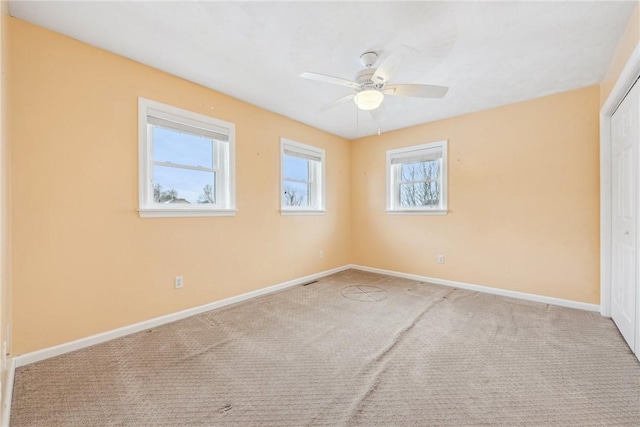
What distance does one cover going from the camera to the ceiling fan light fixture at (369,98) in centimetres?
222

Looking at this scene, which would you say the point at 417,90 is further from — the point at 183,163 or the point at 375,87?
the point at 183,163

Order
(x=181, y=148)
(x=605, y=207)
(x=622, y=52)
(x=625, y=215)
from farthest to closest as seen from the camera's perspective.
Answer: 1. (x=181, y=148)
2. (x=605, y=207)
3. (x=625, y=215)
4. (x=622, y=52)

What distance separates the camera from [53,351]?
2088mm

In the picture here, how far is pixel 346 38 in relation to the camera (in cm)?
212

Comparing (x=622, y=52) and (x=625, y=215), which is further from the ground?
(x=622, y=52)

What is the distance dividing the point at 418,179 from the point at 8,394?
465cm

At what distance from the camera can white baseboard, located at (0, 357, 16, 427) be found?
4.66 ft

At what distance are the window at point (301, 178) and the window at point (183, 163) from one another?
0.90 meters

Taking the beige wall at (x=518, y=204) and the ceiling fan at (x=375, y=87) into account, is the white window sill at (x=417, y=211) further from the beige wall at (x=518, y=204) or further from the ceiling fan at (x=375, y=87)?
the ceiling fan at (x=375, y=87)

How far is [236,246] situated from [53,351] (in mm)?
1720

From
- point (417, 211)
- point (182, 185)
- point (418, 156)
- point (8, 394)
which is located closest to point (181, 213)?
point (182, 185)

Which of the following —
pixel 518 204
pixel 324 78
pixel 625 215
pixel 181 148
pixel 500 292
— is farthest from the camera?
pixel 500 292

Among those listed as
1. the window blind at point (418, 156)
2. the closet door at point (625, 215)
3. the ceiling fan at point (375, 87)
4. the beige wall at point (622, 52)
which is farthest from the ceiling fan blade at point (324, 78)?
the window blind at point (418, 156)

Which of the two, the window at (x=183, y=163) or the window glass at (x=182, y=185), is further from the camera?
the window glass at (x=182, y=185)
